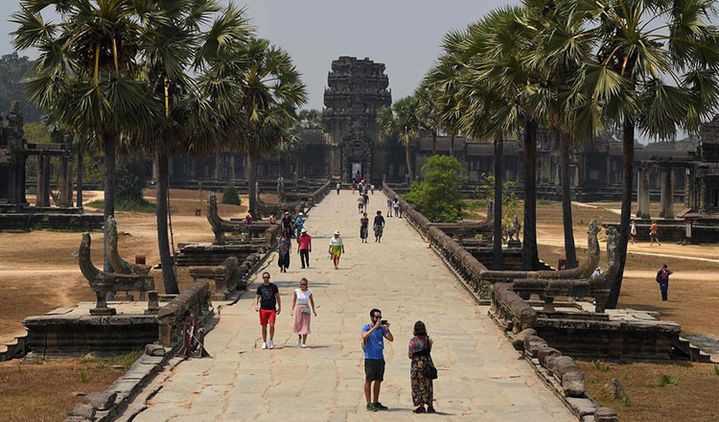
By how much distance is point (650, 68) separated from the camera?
79.6ft

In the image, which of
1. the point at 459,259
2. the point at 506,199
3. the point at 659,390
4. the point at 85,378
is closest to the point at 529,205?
the point at 459,259

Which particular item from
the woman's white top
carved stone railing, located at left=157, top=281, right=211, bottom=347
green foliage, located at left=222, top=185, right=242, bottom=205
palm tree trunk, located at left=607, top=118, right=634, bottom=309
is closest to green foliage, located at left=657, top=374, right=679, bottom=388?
palm tree trunk, located at left=607, top=118, right=634, bottom=309

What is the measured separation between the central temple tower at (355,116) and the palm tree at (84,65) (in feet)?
298

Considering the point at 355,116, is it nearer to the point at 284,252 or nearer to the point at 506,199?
the point at 506,199

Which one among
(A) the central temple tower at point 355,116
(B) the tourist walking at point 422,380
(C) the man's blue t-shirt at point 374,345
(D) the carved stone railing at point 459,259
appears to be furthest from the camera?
(A) the central temple tower at point 355,116

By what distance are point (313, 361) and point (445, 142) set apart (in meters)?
101

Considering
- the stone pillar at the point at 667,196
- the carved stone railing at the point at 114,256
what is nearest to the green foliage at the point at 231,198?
the stone pillar at the point at 667,196

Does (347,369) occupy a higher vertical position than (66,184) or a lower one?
lower

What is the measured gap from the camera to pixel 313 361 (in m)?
18.2

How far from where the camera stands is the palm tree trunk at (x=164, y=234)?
2628 cm

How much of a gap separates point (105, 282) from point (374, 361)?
8.87 metres

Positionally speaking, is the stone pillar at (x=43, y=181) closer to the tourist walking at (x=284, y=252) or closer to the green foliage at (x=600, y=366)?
the tourist walking at (x=284, y=252)

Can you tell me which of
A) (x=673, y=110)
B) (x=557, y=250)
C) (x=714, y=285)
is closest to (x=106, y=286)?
(x=673, y=110)

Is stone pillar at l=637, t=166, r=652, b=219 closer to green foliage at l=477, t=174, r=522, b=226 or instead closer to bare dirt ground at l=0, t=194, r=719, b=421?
bare dirt ground at l=0, t=194, r=719, b=421
